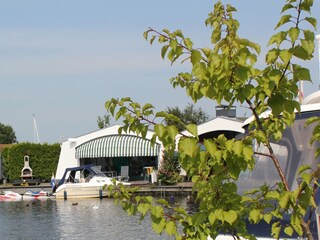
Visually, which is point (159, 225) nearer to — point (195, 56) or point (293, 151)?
point (195, 56)

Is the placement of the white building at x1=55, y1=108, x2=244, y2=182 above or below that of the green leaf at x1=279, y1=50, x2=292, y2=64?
above

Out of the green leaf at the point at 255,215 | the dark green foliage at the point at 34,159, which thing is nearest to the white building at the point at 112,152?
the dark green foliage at the point at 34,159

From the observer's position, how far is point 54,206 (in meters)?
40.5

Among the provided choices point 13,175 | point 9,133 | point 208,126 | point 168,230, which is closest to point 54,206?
point 208,126

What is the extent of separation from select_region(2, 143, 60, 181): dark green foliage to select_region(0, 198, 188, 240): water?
21576 mm

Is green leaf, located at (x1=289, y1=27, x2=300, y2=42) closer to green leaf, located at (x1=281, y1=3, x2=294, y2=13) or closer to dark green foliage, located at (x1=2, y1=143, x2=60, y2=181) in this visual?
green leaf, located at (x1=281, y1=3, x2=294, y2=13)

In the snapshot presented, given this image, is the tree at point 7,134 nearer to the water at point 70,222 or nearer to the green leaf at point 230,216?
the water at point 70,222

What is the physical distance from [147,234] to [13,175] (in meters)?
43.4

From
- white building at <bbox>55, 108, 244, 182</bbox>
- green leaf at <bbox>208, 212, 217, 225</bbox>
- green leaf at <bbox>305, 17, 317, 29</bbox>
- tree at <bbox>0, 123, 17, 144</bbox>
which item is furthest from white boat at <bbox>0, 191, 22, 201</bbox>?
tree at <bbox>0, 123, 17, 144</bbox>

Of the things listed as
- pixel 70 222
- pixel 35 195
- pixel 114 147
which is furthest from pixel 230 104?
pixel 114 147

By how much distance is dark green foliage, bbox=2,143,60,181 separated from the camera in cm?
6406

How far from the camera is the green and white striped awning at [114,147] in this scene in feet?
195

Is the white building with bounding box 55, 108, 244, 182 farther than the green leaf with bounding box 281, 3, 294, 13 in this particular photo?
Yes

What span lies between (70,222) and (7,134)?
428 feet
